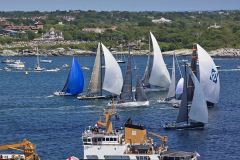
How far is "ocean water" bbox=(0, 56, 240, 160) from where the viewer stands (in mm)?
69375

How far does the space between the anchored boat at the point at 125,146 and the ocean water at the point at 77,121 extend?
7079 millimetres

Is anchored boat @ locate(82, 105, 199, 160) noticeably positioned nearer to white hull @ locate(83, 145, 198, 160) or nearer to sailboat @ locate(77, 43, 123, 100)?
white hull @ locate(83, 145, 198, 160)

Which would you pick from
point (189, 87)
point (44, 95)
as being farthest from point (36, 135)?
point (44, 95)

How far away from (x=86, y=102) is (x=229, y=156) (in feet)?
123

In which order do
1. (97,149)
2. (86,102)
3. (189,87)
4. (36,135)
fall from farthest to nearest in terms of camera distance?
(86,102), (189,87), (36,135), (97,149)

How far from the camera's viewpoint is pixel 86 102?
101750 millimetres

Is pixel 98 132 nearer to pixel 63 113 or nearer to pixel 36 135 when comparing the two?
pixel 36 135

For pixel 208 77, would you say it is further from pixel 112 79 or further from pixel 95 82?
pixel 95 82

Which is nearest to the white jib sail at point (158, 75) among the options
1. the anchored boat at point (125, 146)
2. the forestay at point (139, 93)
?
the forestay at point (139, 93)

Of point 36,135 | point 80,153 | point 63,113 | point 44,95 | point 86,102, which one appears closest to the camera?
point 80,153

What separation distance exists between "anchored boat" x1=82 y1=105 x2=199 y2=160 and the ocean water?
7079 mm

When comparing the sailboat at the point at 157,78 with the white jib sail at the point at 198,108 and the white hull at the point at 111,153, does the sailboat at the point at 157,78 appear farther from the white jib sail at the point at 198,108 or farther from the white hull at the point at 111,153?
the white hull at the point at 111,153

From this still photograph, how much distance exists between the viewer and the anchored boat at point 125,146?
188ft

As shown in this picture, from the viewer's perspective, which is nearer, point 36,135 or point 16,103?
point 36,135
